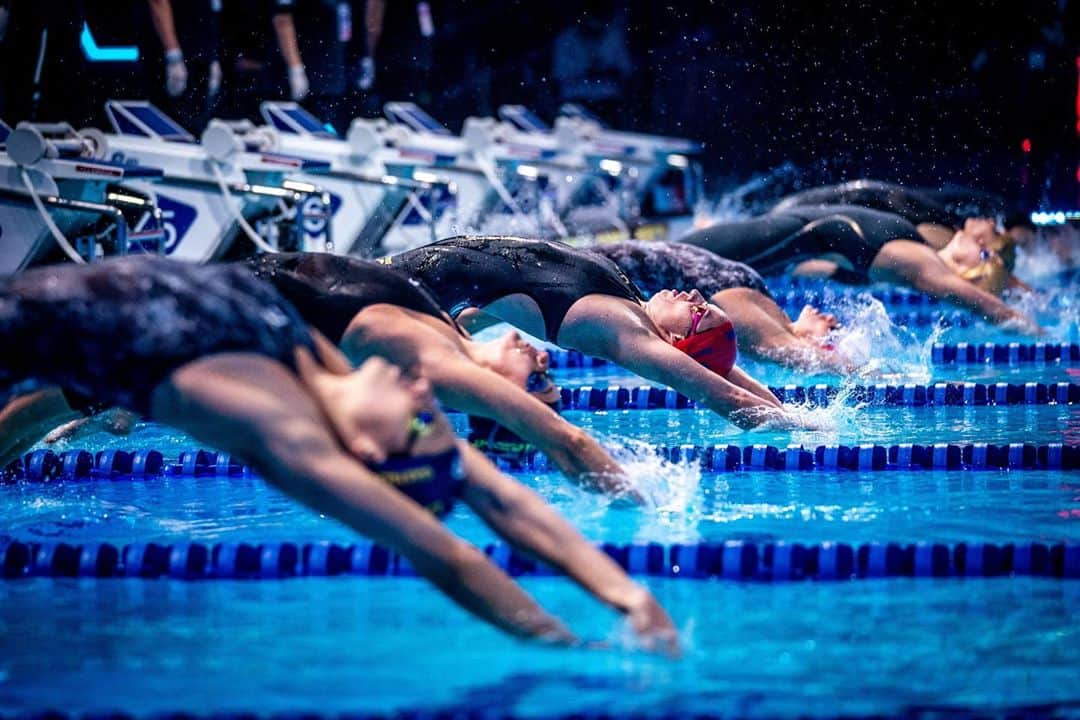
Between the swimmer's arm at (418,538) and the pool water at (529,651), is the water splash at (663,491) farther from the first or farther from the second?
the swimmer's arm at (418,538)

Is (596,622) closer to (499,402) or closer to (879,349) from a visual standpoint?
(499,402)

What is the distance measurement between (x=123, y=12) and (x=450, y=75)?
4505 millimetres

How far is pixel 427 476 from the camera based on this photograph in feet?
8.57

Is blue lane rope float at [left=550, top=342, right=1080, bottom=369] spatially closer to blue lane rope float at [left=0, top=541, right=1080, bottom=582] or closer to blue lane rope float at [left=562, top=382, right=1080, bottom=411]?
blue lane rope float at [left=562, top=382, right=1080, bottom=411]

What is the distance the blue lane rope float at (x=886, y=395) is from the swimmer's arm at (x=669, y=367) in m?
1.29

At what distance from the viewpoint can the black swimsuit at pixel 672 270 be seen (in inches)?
223

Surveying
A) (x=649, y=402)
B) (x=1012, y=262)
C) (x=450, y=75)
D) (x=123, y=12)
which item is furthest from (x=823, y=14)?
(x=649, y=402)

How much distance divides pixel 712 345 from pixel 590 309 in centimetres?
41

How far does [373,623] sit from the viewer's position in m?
3.01

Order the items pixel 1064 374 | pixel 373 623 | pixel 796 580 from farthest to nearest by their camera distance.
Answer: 1. pixel 1064 374
2. pixel 796 580
3. pixel 373 623

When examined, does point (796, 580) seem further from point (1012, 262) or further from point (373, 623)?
point (1012, 262)

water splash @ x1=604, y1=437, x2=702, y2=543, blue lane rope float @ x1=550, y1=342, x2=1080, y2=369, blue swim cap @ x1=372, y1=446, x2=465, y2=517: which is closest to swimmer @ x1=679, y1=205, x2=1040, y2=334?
blue lane rope float @ x1=550, y1=342, x2=1080, y2=369

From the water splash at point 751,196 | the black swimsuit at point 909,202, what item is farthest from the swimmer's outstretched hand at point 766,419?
the water splash at point 751,196

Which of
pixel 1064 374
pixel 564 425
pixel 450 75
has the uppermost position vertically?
pixel 450 75
